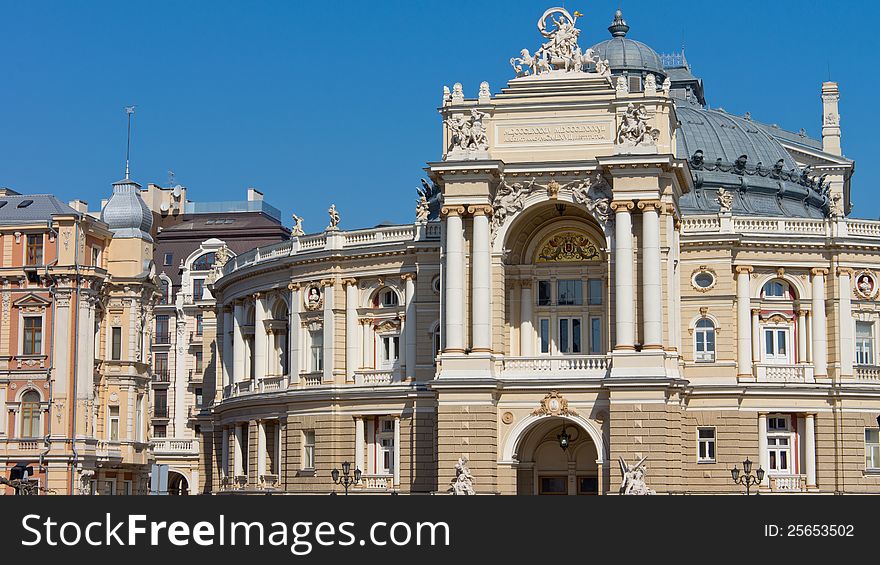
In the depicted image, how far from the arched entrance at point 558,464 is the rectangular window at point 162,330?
57000 millimetres

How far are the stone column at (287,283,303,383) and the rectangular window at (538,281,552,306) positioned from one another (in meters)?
13.0

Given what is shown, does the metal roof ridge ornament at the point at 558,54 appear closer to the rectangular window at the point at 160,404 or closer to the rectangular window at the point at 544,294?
the rectangular window at the point at 544,294

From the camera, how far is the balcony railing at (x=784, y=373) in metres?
81.2

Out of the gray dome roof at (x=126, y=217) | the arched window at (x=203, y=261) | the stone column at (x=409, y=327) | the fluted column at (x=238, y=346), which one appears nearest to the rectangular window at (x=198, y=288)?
the arched window at (x=203, y=261)

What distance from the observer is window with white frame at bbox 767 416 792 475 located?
81000mm

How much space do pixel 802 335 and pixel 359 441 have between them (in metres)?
21.8

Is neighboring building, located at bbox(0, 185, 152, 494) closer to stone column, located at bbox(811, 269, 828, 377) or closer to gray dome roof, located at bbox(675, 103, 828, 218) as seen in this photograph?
gray dome roof, located at bbox(675, 103, 828, 218)

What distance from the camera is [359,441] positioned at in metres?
84.2

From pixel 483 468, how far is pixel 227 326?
80.1 feet

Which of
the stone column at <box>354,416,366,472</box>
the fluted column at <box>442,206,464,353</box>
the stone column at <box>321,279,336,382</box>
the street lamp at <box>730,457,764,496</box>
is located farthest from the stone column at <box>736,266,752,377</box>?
the stone column at <box>321,279,336,382</box>

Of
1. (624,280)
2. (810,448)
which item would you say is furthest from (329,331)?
(810,448)

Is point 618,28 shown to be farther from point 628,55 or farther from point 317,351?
point 317,351
